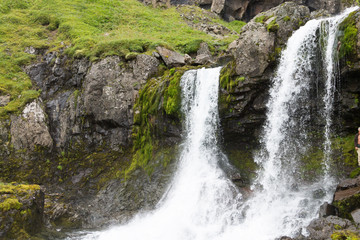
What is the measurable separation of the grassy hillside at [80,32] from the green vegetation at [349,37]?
1172 centimetres

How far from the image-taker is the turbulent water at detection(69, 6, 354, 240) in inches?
441

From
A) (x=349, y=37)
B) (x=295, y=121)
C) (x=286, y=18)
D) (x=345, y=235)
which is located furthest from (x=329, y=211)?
(x=286, y=18)

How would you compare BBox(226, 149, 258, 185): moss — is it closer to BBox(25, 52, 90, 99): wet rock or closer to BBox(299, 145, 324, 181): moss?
BBox(299, 145, 324, 181): moss

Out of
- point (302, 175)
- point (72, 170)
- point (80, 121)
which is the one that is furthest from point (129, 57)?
point (302, 175)

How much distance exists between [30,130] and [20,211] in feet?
24.6

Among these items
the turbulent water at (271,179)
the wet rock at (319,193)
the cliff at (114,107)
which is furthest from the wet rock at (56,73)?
the wet rock at (319,193)

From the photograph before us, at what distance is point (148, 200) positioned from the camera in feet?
47.3

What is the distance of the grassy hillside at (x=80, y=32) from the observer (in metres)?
20.0

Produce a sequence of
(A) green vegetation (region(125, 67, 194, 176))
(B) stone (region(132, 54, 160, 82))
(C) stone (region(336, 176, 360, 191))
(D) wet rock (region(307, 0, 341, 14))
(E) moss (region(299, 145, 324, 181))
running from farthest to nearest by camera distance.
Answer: (D) wet rock (region(307, 0, 341, 14))
(B) stone (region(132, 54, 160, 82))
(A) green vegetation (region(125, 67, 194, 176))
(E) moss (region(299, 145, 324, 181))
(C) stone (region(336, 176, 360, 191))

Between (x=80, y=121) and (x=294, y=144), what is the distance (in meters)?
12.8

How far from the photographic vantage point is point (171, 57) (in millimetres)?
19328

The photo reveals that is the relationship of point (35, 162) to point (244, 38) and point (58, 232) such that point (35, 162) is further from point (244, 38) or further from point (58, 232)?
point (244, 38)

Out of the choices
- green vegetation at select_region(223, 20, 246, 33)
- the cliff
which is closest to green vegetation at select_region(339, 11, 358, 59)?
the cliff

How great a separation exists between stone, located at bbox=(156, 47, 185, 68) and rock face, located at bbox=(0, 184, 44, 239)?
11.1 meters
